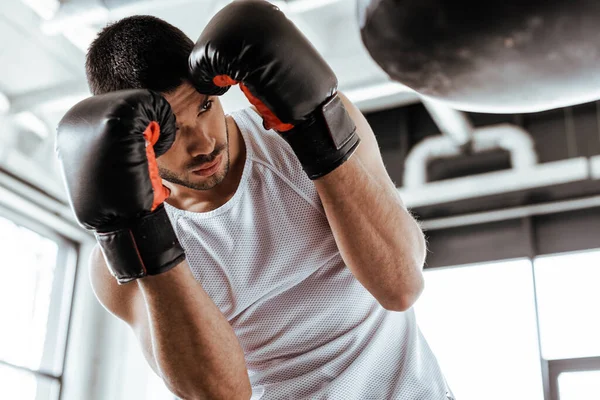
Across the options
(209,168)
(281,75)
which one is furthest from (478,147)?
(281,75)

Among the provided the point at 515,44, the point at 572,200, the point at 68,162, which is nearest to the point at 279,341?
the point at 68,162

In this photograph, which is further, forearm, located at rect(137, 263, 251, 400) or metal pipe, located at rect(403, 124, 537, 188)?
metal pipe, located at rect(403, 124, 537, 188)

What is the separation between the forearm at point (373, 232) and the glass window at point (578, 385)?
284cm

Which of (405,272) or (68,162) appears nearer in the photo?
(68,162)

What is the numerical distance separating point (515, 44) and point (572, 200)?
3681mm

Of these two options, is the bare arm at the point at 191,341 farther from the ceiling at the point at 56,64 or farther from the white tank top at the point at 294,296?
the ceiling at the point at 56,64

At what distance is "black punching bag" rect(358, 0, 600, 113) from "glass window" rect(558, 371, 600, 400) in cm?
344

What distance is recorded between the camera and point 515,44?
0.59 m

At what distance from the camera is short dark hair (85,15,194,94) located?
1.33 metres

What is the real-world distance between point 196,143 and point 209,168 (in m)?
0.06

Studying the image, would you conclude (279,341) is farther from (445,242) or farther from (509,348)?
(445,242)

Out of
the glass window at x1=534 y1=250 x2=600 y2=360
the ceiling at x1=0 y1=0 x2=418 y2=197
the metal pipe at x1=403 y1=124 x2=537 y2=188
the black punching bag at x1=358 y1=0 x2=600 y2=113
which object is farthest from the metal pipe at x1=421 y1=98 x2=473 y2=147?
the black punching bag at x1=358 y1=0 x2=600 y2=113

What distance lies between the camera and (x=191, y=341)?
1.28m

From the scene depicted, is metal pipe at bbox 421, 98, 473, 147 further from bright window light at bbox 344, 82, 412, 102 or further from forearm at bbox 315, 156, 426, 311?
forearm at bbox 315, 156, 426, 311
